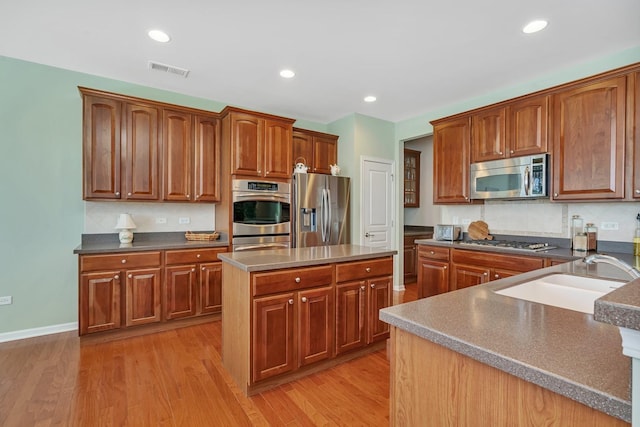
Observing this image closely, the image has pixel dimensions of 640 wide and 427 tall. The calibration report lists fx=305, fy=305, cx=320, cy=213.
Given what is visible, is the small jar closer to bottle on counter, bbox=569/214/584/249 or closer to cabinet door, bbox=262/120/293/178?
bottle on counter, bbox=569/214/584/249

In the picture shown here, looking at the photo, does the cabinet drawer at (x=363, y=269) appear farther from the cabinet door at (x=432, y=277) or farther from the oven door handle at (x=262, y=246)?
the oven door handle at (x=262, y=246)

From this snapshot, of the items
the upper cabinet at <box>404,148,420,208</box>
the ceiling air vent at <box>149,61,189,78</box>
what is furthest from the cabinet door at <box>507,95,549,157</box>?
the ceiling air vent at <box>149,61,189,78</box>

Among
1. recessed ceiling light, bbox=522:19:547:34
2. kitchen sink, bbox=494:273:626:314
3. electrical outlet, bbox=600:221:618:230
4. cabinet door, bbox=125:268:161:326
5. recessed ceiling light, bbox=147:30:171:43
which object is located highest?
recessed ceiling light, bbox=147:30:171:43

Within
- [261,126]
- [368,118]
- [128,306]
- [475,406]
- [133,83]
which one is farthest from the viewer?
[368,118]

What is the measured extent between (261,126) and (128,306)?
246 cm

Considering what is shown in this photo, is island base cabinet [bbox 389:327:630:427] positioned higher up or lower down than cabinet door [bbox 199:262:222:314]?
higher up

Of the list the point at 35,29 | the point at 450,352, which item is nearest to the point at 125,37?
the point at 35,29

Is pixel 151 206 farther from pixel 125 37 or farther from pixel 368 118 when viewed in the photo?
pixel 368 118

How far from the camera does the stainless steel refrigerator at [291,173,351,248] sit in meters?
4.04

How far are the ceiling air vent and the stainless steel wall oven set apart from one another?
4.05 feet

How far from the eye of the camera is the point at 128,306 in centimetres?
304

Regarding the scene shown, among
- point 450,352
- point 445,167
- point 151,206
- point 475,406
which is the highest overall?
point 445,167

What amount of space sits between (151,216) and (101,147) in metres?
0.93

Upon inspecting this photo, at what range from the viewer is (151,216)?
Result: 3.70 meters
